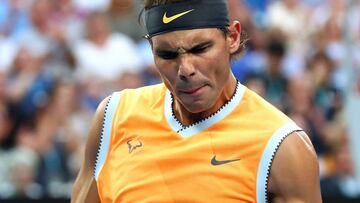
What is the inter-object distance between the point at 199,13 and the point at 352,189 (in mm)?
4691

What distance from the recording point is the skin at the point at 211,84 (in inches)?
134

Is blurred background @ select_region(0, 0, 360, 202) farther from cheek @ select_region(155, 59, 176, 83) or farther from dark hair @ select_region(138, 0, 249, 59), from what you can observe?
cheek @ select_region(155, 59, 176, 83)

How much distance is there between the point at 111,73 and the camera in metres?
8.86

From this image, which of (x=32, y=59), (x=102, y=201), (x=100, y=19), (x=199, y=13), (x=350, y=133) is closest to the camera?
(x=199, y=13)

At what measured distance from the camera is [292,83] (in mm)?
8922

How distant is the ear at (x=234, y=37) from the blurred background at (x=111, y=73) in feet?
13.7

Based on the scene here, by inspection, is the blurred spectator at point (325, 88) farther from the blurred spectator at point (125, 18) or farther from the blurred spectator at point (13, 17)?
the blurred spectator at point (13, 17)

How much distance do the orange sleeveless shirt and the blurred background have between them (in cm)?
379

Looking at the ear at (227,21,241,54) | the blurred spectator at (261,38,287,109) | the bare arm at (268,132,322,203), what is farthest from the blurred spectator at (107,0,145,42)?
the bare arm at (268,132,322,203)

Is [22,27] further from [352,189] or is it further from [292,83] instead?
[352,189]

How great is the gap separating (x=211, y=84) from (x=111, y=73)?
545cm

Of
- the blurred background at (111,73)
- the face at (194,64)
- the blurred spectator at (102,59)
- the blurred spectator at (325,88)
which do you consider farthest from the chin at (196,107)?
the blurred spectator at (325,88)

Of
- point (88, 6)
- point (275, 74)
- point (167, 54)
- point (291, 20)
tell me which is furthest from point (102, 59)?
point (167, 54)

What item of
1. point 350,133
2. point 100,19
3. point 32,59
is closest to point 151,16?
point 350,133
